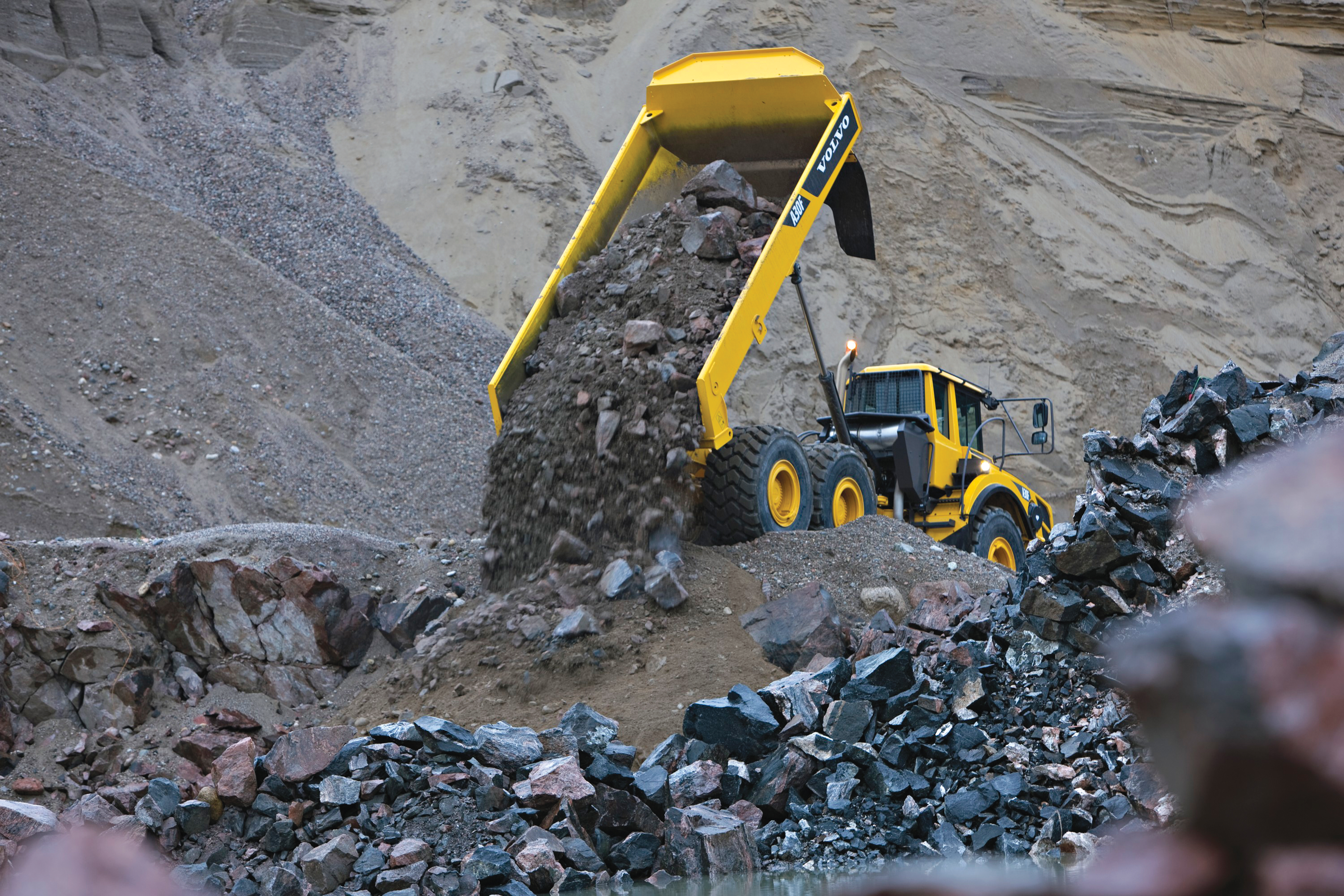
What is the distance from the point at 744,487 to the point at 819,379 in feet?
6.30

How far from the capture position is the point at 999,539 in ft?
31.7

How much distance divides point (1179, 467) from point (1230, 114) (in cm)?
1834

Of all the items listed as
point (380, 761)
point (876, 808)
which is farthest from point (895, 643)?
point (380, 761)

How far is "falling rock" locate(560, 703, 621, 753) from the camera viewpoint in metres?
5.05

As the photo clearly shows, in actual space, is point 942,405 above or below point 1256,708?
below

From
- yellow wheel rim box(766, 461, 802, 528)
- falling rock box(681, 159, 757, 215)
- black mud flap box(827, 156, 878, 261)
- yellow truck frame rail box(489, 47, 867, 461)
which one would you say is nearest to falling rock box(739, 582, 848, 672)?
yellow wheel rim box(766, 461, 802, 528)

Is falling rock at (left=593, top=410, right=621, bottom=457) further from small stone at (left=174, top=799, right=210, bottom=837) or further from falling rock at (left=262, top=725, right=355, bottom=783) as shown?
small stone at (left=174, top=799, right=210, bottom=837)

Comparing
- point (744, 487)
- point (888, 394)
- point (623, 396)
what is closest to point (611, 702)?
point (744, 487)

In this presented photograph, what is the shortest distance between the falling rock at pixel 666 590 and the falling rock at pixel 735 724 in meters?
1.08

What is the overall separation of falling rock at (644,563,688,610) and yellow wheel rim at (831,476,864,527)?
6.33ft

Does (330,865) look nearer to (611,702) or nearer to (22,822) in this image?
(22,822)

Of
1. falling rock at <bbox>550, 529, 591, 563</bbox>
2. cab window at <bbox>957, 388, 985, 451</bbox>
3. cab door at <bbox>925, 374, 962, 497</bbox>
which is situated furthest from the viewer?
cab window at <bbox>957, 388, 985, 451</bbox>

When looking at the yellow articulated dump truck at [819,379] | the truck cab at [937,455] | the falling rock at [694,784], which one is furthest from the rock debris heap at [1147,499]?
the truck cab at [937,455]

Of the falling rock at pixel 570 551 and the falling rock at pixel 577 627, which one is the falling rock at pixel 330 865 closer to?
the falling rock at pixel 577 627
